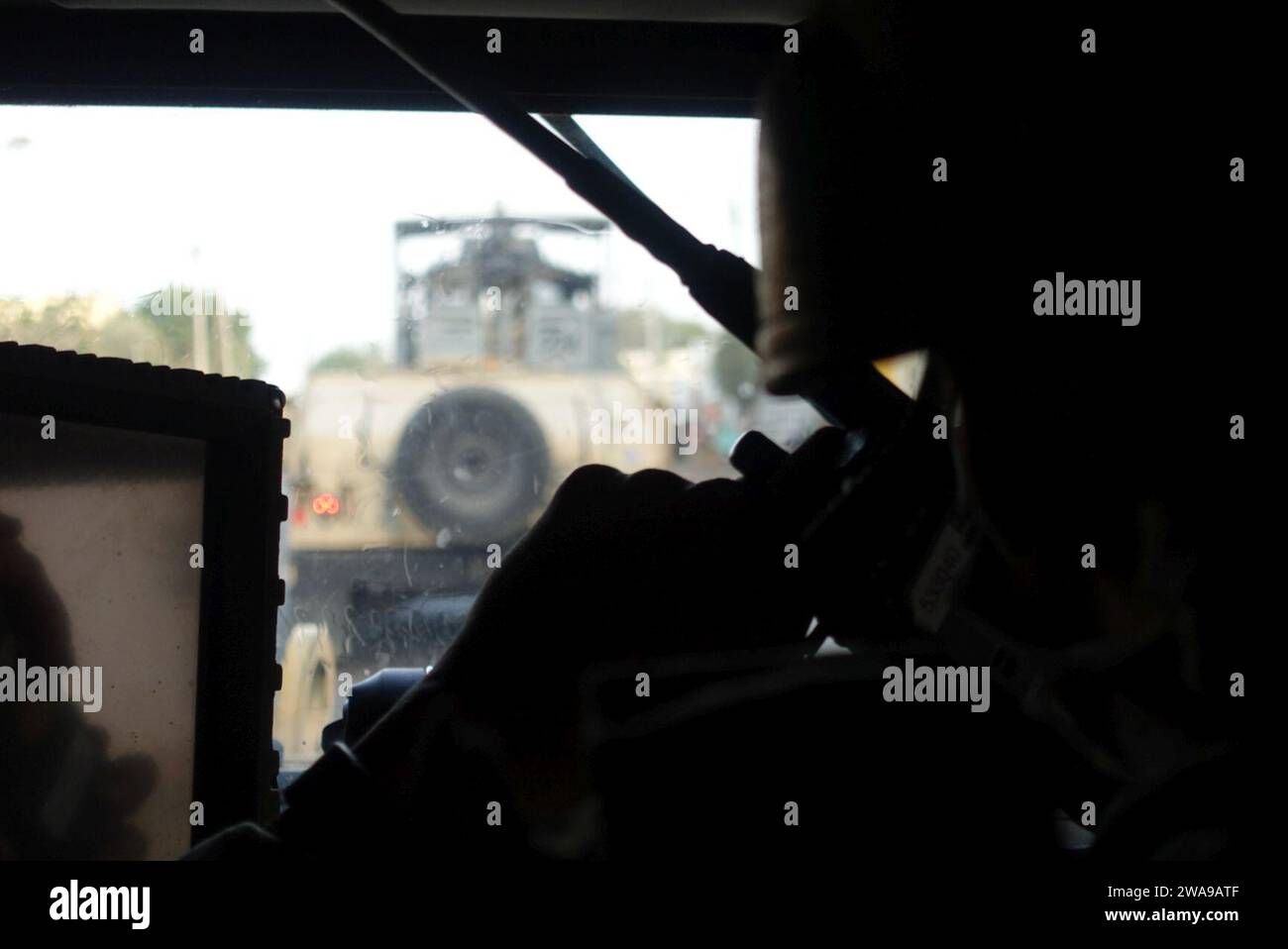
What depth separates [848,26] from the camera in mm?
1002

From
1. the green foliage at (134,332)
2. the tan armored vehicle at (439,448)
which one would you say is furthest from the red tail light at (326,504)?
the green foliage at (134,332)

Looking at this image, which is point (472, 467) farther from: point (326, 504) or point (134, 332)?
point (134, 332)

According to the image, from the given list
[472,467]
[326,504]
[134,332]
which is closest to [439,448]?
[472,467]

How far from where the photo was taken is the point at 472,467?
1.21m

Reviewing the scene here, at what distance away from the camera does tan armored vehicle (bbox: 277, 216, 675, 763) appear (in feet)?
3.77

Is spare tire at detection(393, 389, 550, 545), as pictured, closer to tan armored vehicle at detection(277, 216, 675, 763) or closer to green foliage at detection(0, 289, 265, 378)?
tan armored vehicle at detection(277, 216, 675, 763)

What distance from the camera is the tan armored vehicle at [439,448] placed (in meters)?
1.15

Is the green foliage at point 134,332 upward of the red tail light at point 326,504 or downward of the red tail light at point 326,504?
upward

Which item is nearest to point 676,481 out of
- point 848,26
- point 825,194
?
point 825,194

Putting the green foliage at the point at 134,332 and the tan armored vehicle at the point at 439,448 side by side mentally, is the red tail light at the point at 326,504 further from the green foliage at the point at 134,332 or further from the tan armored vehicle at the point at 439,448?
the green foliage at the point at 134,332

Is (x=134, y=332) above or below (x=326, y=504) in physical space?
above

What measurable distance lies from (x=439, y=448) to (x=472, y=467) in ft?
0.15
